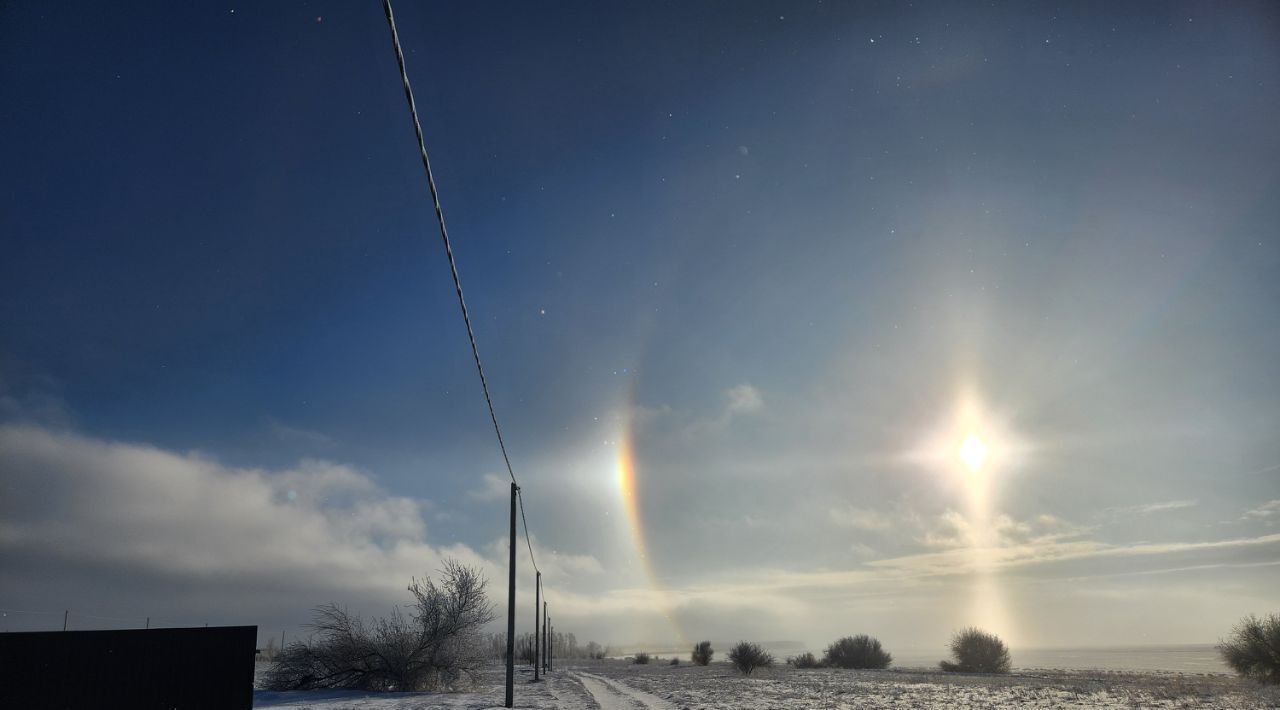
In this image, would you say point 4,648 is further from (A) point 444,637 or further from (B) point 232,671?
(A) point 444,637

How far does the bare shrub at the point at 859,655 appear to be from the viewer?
66125 millimetres

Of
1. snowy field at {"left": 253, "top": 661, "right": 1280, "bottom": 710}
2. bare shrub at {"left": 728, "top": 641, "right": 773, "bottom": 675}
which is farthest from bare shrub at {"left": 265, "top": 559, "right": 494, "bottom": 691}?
bare shrub at {"left": 728, "top": 641, "right": 773, "bottom": 675}

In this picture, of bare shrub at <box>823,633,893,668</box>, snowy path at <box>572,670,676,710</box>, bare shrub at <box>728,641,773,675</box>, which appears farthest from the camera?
bare shrub at <box>823,633,893,668</box>

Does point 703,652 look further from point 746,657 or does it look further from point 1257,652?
point 1257,652

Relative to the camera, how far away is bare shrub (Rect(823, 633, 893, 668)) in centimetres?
6612

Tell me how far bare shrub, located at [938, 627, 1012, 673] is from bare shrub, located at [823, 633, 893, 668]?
827 centimetres

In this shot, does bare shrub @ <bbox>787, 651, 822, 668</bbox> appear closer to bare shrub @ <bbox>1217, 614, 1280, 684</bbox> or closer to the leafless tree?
the leafless tree

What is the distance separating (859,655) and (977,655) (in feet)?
40.6

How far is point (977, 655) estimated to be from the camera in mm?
57094

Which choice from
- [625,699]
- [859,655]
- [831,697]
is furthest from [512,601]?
[859,655]

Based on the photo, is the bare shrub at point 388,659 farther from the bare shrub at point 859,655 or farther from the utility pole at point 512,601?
the bare shrub at point 859,655

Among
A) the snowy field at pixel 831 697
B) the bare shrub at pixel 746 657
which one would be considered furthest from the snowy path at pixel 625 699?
the bare shrub at pixel 746 657

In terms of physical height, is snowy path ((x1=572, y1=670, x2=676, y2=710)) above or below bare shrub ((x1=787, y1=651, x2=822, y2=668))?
above

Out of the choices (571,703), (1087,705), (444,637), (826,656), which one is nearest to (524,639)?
(826,656)
